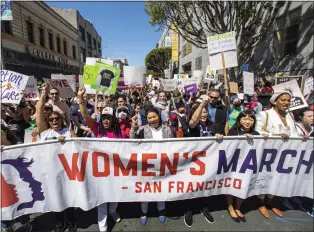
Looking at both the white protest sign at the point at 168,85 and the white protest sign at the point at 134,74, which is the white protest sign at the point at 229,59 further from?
the white protest sign at the point at 168,85

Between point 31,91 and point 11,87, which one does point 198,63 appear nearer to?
point 31,91

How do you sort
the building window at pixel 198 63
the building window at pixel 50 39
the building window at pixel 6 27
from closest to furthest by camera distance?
the building window at pixel 6 27 → the building window at pixel 198 63 → the building window at pixel 50 39

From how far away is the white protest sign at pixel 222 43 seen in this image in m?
4.69

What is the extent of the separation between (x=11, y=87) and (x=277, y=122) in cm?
444

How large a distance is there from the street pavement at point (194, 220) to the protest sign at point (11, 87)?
6.69 ft

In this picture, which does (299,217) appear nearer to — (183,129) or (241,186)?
(241,186)

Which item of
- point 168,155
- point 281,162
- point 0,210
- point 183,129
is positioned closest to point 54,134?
point 0,210

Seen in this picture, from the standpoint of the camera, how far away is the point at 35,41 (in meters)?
20.2

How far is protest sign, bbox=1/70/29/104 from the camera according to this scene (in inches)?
149

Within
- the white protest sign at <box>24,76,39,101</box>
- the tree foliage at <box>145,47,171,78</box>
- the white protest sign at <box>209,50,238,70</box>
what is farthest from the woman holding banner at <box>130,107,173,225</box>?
Answer: the tree foliage at <box>145,47,171,78</box>

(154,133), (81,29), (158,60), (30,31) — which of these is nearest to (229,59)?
(154,133)

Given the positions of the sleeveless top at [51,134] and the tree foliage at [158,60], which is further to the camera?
the tree foliage at [158,60]

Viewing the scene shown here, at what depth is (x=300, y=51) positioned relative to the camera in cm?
993

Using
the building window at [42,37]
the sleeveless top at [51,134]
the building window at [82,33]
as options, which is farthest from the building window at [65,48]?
the sleeveless top at [51,134]
